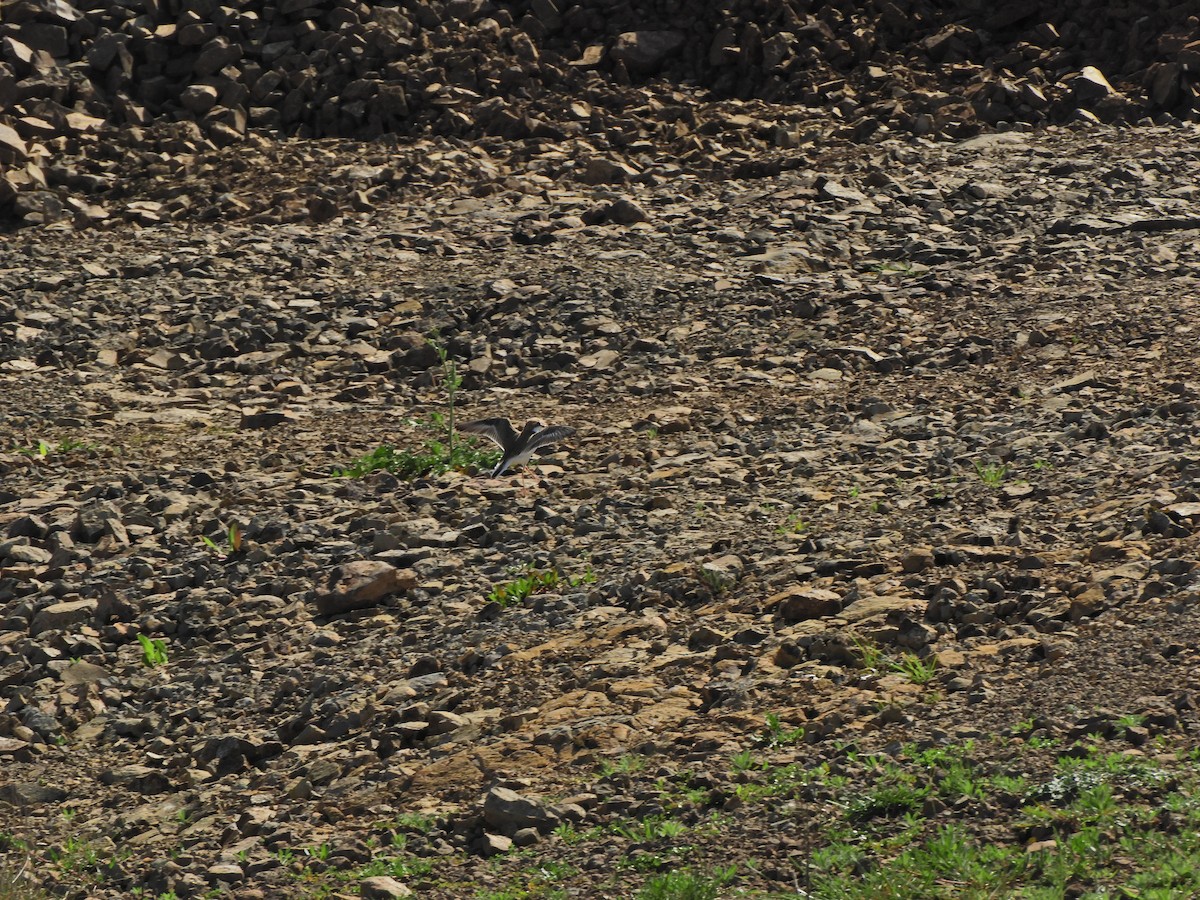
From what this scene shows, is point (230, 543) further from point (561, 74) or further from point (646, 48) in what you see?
point (646, 48)

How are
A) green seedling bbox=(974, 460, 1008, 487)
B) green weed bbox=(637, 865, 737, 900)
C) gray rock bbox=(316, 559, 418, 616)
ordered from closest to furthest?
green weed bbox=(637, 865, 737, 900) < gray rock bbox=(316, 559, 418, 616) < green seedling bbox=(974, 460, 1008, 487)

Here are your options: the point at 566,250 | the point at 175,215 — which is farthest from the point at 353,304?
the point at 175,215

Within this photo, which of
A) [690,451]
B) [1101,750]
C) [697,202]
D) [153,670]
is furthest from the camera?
[697,202]

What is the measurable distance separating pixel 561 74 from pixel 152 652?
756 centimetres

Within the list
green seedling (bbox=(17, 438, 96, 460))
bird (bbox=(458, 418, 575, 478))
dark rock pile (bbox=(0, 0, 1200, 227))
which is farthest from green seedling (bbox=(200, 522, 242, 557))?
dark rock pile (bbox=(0, 0, 1200, 227))

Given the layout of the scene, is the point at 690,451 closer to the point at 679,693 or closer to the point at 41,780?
the point at 679,693

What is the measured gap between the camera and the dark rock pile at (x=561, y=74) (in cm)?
1156

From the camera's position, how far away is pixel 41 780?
5.21m

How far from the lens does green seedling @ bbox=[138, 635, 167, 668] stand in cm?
584

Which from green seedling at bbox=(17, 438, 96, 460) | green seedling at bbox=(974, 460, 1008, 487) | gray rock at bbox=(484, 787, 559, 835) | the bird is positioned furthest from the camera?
green seedling at bbox=(17, 438, 96, 460)

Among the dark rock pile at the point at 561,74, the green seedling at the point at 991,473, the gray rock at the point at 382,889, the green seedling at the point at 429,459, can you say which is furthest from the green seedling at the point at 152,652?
the dark rock pile at the point at 561,74

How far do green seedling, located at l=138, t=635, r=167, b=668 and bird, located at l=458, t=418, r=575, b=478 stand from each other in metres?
1.74

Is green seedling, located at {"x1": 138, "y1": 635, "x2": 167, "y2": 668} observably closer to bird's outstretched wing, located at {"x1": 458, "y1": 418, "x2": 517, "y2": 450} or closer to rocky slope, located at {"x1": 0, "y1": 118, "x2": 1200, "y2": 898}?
rocky slope, located at {"x1": 0, "y1": 118, "x2": 1200, "y2": 898}

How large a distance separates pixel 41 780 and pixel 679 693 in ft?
7.27
